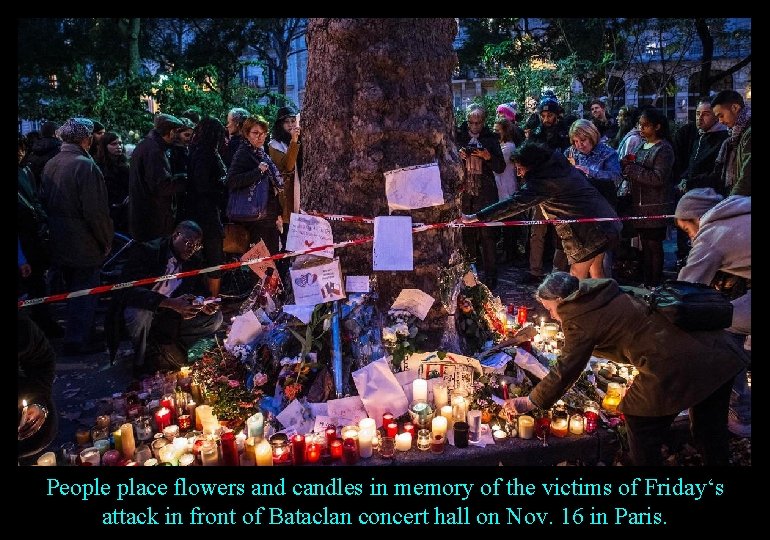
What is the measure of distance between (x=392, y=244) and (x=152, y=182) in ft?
10.1

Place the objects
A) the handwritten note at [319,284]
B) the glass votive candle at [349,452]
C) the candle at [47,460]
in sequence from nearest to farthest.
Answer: the candle at [47,460] < the glass votive candle at [349,452] < the handwritten note at [319,284]

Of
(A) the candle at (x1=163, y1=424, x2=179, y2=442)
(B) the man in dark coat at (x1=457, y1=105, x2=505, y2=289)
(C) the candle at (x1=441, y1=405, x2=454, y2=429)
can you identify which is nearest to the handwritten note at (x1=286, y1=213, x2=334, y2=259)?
(C) the candle at (x1=441, y1=405, x2=454, y2=429)

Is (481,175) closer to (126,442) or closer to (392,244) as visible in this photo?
(392,244)

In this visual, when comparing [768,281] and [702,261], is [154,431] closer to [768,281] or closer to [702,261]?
[702,261]

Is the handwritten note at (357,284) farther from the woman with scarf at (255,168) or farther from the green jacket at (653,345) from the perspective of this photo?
the woman with scarf at (255,168)

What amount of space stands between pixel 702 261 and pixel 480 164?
407 centimetres

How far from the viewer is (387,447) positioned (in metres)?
3.97

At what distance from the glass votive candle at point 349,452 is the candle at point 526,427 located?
107 centimetres

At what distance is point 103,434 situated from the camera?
165 inches

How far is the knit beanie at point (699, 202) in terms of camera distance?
13.4 feet

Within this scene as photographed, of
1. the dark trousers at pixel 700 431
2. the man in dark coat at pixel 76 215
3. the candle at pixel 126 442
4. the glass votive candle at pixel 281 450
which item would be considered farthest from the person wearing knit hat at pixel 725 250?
the man in dark coat at pixel 76 215

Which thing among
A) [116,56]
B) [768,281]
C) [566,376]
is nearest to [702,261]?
[768,281]

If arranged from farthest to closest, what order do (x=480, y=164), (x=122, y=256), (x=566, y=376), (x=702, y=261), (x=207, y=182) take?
(x=480, y=164), (x=207, y=182), (x=122, y=256), (x=702, y=261), (x=566, y=376)

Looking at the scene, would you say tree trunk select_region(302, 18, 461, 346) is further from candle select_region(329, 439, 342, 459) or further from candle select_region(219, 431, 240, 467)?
candle select_region(219, 431, 240, 467)
